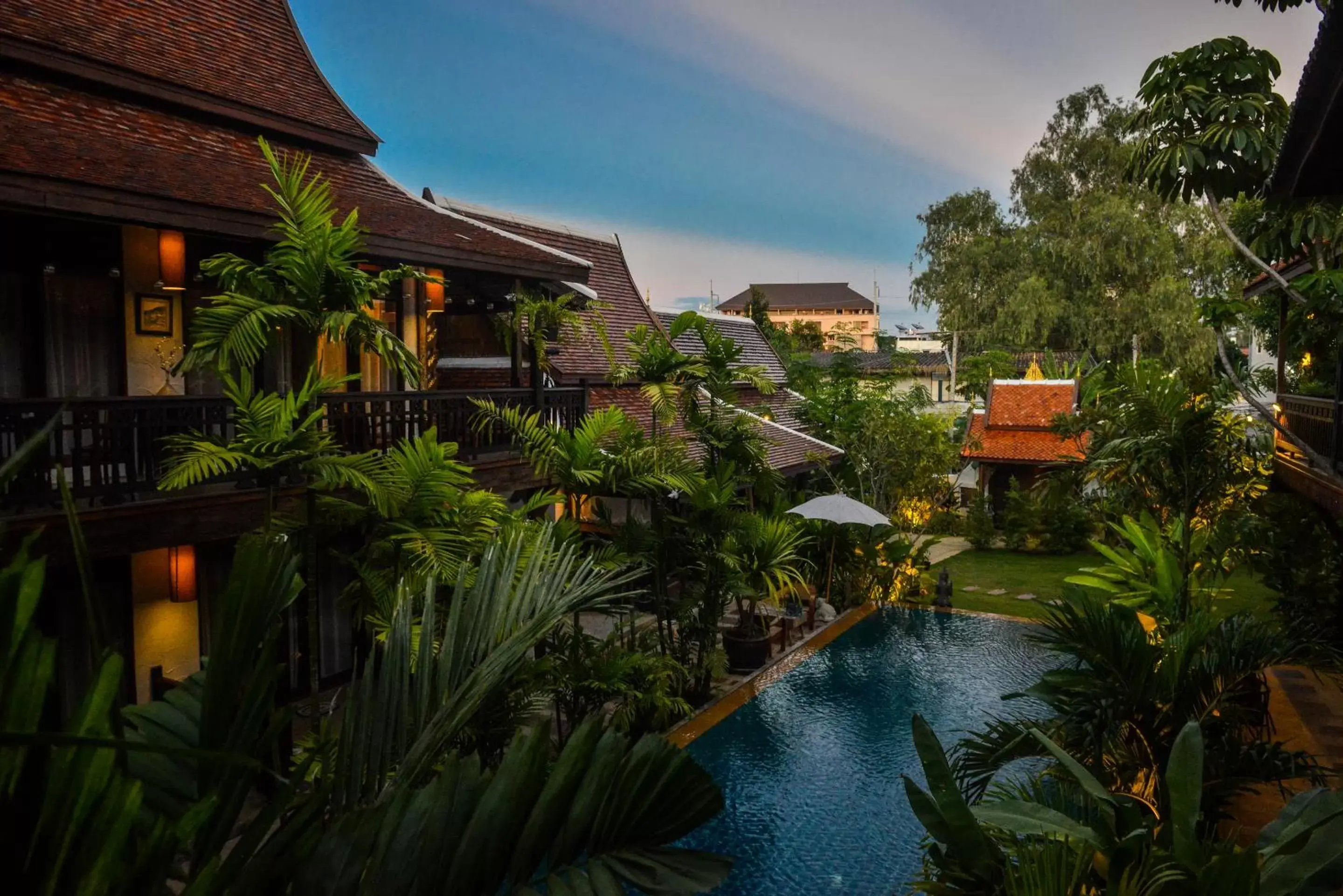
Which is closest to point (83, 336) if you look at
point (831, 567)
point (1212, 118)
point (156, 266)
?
point (156, 266)

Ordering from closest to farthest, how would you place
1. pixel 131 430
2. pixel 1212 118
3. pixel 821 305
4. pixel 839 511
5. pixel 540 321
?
pixel 131 430 < pixel 1212 118 < pixel 540 321 < pixel 839 511 < pixel 821 305

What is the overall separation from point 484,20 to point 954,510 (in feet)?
311

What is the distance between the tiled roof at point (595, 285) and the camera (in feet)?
44.6

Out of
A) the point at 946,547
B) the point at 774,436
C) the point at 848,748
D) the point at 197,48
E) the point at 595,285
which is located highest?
A: the point at 197,48

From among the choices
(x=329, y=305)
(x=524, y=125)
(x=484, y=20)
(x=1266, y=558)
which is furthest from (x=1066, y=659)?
(x=524, y=125)

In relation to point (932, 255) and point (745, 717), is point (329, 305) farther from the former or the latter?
point (932, 255)

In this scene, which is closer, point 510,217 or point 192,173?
point 192,173

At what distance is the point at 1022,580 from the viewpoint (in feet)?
57.5

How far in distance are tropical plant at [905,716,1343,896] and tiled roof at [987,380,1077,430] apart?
20.3m

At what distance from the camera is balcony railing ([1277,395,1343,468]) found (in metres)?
7.33

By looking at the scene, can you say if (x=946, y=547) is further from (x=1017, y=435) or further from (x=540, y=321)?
(x=540, y=321)

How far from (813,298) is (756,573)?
119464 mm

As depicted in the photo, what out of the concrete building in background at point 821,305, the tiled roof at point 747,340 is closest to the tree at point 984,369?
the tiled roof at point 747,340

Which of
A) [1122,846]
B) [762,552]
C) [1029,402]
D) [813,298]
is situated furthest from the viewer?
[813,298]
